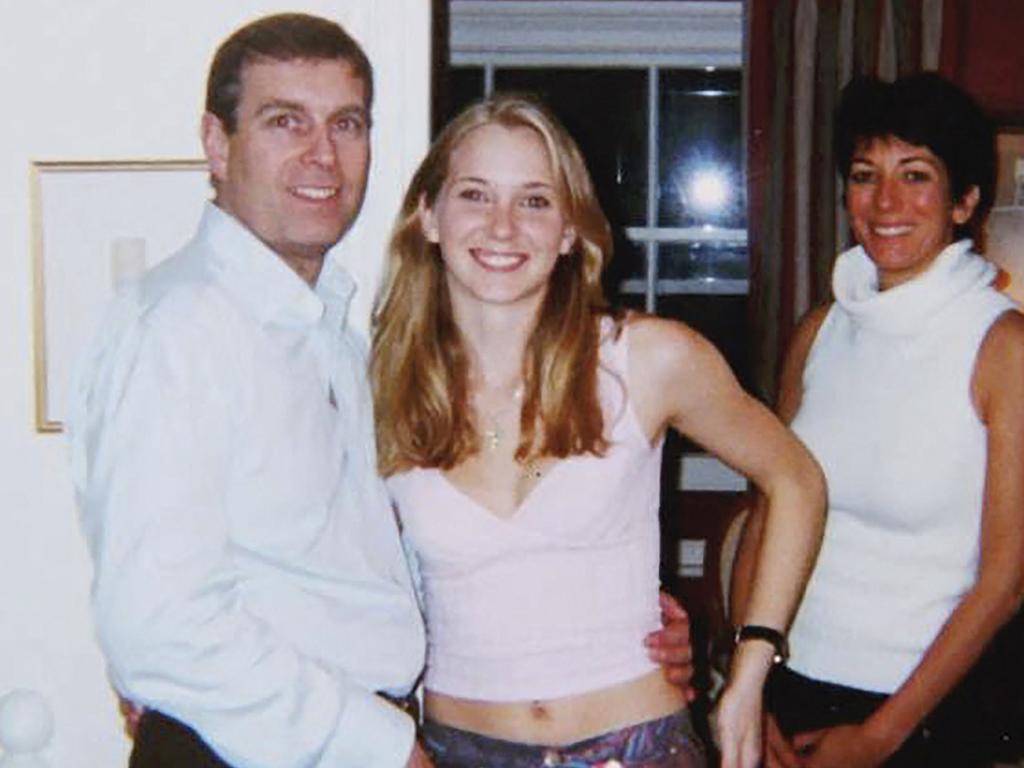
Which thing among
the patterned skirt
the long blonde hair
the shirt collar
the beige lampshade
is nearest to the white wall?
the long blonde hair

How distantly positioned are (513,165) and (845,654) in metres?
0.87

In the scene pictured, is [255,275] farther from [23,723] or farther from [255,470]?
[23,723]

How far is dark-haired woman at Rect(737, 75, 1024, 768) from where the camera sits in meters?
1.94

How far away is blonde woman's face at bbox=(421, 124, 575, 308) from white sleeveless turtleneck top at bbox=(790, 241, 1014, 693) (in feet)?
1.82

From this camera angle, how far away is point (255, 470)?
1.52 m

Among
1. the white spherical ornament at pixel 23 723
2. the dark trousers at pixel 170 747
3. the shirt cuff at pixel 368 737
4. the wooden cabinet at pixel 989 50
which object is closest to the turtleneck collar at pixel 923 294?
the shirt cuff at pixel 368 737

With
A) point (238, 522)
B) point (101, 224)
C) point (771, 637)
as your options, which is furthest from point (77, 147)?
point (771, 637)

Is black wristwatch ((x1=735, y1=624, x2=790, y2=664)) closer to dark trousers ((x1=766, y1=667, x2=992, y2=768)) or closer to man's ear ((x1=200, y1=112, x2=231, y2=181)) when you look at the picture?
dark trousers ((x1=766, y1=667, x2=992, y2=768))

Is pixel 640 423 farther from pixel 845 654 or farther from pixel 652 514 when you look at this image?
pixel 845 654

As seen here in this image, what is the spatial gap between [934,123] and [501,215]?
733 mm

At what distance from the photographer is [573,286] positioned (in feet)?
6.14

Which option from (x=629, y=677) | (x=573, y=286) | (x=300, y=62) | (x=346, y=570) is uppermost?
(x=300, y=62)

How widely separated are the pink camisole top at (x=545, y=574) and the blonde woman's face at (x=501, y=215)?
19 cm

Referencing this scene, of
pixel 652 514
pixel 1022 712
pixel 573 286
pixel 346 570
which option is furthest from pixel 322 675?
pixel 1022 712
